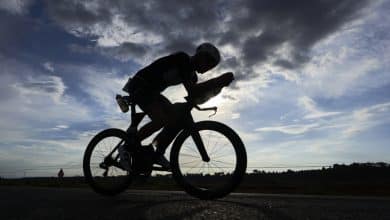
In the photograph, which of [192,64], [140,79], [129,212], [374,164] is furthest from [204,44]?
[374,164]

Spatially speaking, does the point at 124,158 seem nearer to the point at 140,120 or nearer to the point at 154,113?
the point at 140,120

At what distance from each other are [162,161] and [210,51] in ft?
5.36

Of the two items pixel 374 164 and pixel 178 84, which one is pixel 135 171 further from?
pixel 374 164

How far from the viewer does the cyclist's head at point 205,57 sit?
5461mm

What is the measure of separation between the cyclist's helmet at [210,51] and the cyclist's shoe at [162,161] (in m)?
1.47

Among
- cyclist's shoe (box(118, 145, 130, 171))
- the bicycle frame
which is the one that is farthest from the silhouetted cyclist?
cyclist's shoe (box(118, 145, 130, 171))

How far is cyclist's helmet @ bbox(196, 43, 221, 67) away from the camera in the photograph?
5.45 m

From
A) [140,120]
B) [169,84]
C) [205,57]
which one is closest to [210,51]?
[205,57]

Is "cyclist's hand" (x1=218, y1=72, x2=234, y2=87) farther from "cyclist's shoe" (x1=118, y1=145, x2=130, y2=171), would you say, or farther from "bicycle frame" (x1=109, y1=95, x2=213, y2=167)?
"cyclist's shoe" (x1=118, y1=145, x2=130, y2=171)

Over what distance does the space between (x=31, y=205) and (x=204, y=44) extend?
294 cm

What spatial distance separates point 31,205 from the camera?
162 inches

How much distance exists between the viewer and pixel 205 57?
18.0 ft

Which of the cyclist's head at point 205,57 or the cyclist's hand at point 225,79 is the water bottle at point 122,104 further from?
the cyclist's hand at point 225,79

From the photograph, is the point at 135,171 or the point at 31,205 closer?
the point at 31,205
